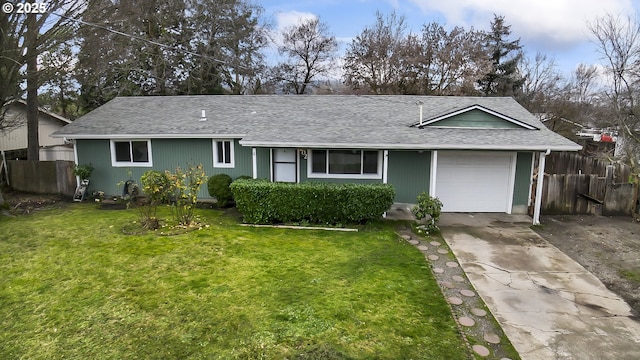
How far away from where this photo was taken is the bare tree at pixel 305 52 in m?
29.5

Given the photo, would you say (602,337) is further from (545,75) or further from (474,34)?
(545,75)

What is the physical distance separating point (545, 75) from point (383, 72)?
1341 cm

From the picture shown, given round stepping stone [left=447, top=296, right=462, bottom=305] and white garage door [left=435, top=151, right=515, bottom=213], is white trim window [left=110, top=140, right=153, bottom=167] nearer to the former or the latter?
white garage door [left=435, top=151, right=515, bottom=213]

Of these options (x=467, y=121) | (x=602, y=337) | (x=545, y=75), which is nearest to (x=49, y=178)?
(x=467, y=121)

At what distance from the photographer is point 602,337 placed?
16.9 feet

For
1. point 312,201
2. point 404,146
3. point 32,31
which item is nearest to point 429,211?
point 404,146

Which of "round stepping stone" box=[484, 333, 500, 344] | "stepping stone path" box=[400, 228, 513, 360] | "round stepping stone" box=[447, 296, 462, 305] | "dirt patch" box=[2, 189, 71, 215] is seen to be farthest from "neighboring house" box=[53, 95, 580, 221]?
"round stepping stone" box=[484, 333, 500, 344]

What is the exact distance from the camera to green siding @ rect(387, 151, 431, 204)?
11.4 meters

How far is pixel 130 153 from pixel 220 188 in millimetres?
3780

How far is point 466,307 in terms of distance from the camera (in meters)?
5.96

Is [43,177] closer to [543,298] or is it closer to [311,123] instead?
[311,123]

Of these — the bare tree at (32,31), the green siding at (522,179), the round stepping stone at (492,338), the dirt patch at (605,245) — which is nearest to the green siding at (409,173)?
the green siding at (522,179)

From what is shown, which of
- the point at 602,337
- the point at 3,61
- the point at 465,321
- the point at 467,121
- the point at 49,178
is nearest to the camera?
the point at 602,337

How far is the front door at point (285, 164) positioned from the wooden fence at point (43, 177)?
7.79 meters
